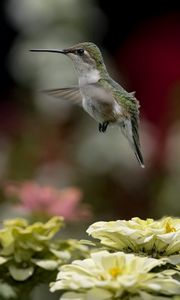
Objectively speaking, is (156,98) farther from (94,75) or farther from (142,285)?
(142,285)

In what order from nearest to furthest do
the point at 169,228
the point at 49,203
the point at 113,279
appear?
1. the point at 113,279
2. the point at 169,228
3. the point at 49,203

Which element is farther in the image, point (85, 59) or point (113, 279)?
point (85, 59)

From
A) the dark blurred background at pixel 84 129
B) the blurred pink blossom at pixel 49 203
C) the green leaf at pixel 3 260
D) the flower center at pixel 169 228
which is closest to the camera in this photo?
the flower center at pixel 169 228

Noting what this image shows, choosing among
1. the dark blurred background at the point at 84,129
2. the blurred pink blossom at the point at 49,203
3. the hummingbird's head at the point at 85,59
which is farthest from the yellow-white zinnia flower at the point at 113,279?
the dark blurred background at the point at 84,129

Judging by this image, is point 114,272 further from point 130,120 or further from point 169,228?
point 130,120

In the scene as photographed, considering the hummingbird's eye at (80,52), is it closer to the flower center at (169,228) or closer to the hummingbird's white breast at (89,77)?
the hummingbird's white breast at (89,77)

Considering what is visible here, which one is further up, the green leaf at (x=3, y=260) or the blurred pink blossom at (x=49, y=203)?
the green leaf at (x=3, y=260)

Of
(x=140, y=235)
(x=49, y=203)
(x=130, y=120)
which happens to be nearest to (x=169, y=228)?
(x=140, y=235)
